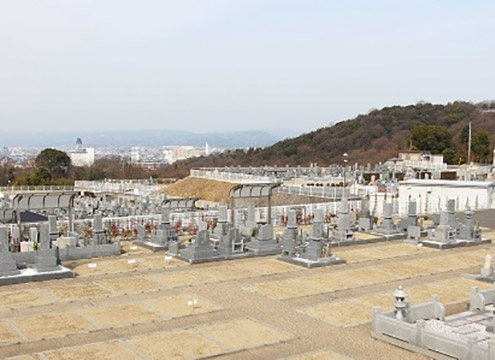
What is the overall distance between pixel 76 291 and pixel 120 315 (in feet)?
8.74

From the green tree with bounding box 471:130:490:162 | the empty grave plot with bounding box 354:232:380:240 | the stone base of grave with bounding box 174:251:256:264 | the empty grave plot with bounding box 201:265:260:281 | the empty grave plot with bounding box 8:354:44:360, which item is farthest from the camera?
the green tree with bounding box 471:130:490:162

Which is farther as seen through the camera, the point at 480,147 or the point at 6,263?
the point at 480,147

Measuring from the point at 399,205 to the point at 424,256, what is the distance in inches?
537

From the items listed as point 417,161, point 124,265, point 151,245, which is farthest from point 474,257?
point 417,161

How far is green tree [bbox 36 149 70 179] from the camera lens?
74875 mm

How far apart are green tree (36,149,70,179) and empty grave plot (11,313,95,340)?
6487 centimetres

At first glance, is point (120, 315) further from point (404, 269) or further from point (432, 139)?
point (432, 139)

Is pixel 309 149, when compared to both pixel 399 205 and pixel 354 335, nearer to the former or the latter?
pixel 399 205

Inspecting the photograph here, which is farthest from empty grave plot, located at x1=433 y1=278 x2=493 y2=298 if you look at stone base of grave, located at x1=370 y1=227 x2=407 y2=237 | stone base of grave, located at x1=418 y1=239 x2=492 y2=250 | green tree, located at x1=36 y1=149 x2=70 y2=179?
green tree, located at x1=36 y1=149 x2=70 y2=179

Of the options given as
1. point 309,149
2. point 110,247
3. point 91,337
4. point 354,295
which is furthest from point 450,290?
point 309,149

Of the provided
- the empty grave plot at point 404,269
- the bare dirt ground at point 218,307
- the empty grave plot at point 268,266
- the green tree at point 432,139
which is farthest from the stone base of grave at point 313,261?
the green tree at point 432,139

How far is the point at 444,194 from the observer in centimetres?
3422

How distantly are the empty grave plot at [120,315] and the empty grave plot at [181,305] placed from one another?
0.96 feet

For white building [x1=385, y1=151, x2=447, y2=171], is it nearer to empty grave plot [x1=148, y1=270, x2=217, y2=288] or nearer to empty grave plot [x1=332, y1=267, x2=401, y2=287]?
empty grave plot [x1=332, y1=267, x2=401, y2=287]
